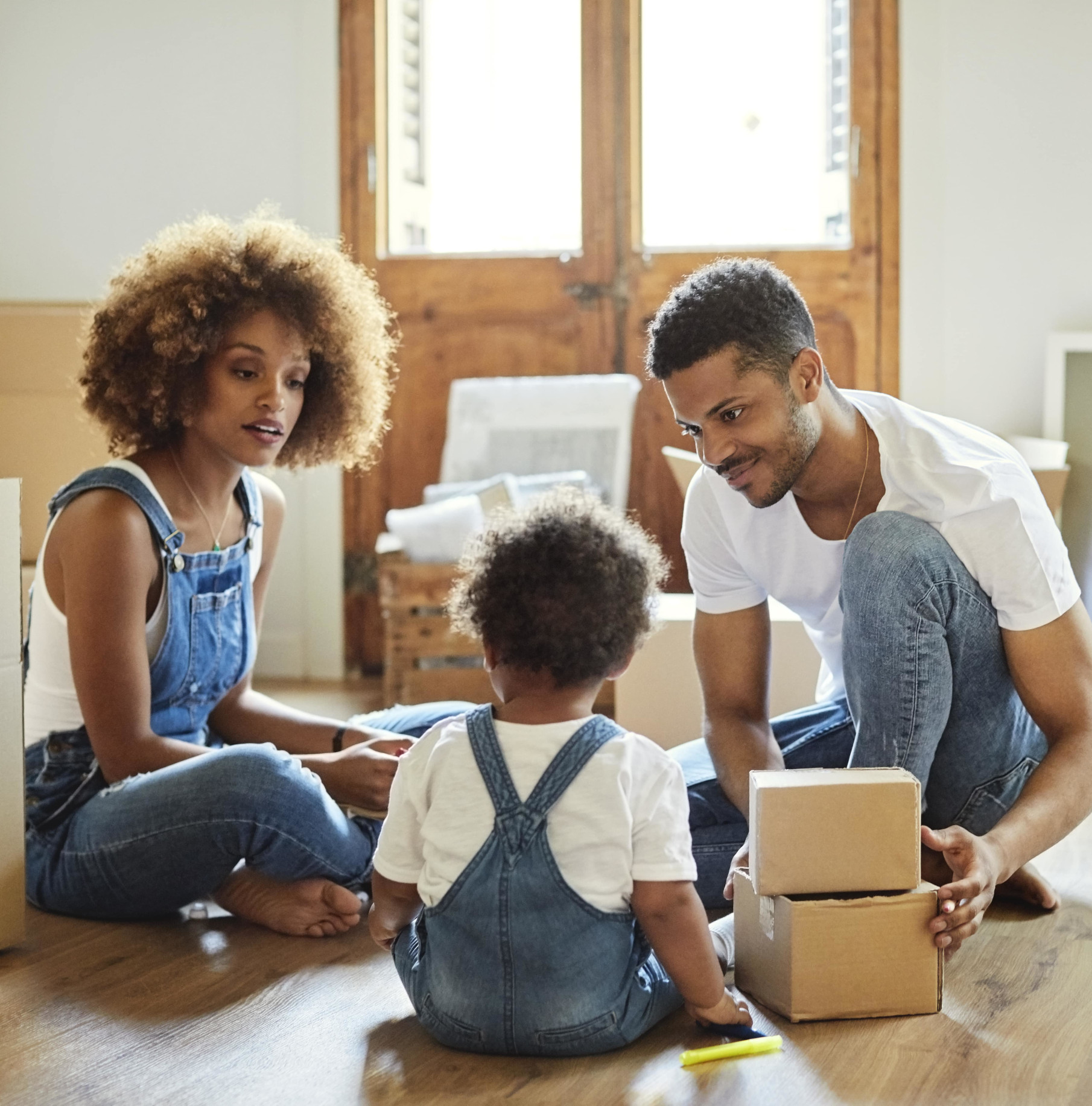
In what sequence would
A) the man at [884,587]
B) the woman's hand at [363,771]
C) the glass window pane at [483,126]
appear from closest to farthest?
the man at [884,587] < the woman's hand at [363,771] < the glass window pane at [483,126]

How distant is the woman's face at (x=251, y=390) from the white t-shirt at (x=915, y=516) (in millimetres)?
572

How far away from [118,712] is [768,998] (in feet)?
2.74

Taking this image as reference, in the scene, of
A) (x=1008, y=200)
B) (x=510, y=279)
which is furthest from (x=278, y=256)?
(x=1008, y=200)

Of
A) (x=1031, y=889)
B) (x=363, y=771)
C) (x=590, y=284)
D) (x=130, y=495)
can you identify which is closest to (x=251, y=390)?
(x=130, y=495)

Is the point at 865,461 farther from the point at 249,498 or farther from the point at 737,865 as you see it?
the point at 249,498

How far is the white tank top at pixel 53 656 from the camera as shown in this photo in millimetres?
1679

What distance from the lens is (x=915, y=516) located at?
5.11 ft

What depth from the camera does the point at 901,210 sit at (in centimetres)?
347

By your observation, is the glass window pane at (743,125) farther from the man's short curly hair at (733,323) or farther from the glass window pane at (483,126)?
the man's short curly hair at (733,323)

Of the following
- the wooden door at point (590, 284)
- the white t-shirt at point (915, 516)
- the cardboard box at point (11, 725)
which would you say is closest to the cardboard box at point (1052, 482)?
the wooden door at point (590, 284)

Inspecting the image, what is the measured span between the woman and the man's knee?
62 centimetres

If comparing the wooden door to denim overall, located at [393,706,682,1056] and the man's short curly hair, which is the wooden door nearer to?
the man's short curly hair

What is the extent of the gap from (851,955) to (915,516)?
518mm

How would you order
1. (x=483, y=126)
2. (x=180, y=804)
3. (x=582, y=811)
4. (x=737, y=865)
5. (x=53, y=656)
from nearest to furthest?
(x=582, y=811) < (x=737, y=865) < (x=180, y=804) < (x=53, y=656) < (x=483, y=126)
